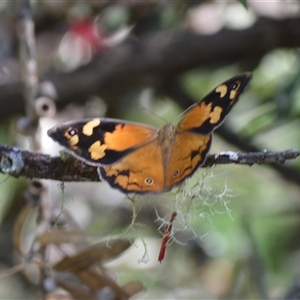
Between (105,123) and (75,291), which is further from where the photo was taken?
(75,291)

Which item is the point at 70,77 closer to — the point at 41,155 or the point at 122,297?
the point at 122,297

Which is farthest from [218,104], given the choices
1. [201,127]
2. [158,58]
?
[158,58]

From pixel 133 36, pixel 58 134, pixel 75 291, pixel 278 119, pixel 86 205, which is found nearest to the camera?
pixel 58 134

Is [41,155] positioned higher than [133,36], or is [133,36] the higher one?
[41,155]

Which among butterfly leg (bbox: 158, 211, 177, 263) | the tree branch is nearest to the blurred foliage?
the tree branch

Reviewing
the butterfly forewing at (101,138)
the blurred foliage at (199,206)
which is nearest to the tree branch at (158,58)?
the blurred foliage at (199,206)

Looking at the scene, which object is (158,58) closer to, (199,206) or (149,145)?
(199,206)

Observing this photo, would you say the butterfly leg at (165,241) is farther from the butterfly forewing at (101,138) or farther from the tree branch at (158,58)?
the tree branch at (158,58)

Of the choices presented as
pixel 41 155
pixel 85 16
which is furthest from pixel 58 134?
pixel 85 16
